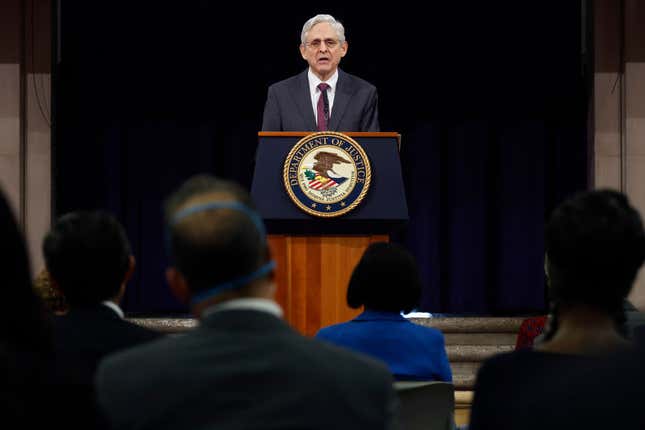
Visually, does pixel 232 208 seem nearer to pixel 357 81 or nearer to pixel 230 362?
pixel 230 362

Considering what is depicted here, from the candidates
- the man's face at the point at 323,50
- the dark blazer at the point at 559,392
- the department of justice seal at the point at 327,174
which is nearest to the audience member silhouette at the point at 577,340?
the dark blazer at the point at 559,392

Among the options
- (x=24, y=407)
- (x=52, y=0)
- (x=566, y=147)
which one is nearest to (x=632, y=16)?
(x=566, y=147)

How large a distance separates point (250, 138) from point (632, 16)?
341 cm

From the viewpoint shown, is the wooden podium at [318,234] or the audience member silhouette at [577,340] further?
the wooden podium at [318,234]

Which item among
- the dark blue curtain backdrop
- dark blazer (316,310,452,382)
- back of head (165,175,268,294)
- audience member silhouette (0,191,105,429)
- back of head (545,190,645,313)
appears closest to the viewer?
audience member silhouette (0,191,105,429)

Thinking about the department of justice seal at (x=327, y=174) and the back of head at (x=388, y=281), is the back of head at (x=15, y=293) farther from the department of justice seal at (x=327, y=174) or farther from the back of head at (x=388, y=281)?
the department of justice seal at (x=327, y=174)

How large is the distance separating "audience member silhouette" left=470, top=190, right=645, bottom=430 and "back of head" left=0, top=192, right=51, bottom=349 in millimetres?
608

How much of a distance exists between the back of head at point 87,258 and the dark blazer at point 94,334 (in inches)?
1.3

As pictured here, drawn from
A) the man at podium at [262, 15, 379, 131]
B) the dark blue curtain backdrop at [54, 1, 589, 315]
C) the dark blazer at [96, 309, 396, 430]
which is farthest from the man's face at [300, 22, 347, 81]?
the dark blue curtain backdrop at [54, 1, 589, 315]

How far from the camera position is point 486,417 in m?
1.28

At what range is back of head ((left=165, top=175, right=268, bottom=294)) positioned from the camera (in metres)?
1.23

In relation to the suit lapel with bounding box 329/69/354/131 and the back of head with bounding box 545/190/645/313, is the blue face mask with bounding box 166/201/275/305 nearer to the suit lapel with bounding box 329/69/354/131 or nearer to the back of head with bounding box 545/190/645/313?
the back of head with bounding box 545/190/645/313

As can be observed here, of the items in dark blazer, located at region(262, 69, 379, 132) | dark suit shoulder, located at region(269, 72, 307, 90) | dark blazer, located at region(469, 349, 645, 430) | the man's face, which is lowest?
dark blazer, located at region(469, 349, 645, 430)

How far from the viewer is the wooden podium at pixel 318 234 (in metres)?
3.66
